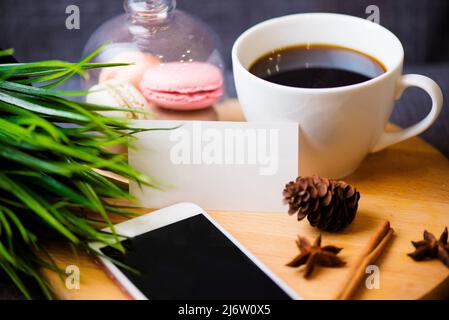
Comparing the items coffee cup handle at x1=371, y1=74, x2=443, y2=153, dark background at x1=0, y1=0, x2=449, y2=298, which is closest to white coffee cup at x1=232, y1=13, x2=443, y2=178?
coffee cup handle at x1=371, y1=74, x2=443, y2=153

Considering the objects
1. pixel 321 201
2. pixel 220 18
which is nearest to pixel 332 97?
pixel 321 201

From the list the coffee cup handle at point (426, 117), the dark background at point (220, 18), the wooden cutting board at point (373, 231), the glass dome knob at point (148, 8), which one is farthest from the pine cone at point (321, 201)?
the dark background at point (220, 18)

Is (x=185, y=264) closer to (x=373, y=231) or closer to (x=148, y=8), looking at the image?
(x=373, y=231)

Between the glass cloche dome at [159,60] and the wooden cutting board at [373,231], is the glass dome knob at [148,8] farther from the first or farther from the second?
the wooden cutting board at [373,231]

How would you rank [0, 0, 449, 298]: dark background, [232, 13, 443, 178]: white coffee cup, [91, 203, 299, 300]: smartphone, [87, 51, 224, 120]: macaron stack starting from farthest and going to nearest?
[0, 0, 449, 298]: dark background < [87, 51, 224, 120]: macaron stack < [232, 13, 443, 178]: white coffee cup < [91, 203, 299, 300]: smartphone

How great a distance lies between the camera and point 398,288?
0.63m

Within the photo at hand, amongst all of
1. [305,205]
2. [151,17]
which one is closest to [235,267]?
[305,205]

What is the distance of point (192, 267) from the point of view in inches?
25.2

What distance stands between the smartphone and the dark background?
469 mm

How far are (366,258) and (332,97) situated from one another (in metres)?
0.15

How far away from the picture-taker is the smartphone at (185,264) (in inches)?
24.2

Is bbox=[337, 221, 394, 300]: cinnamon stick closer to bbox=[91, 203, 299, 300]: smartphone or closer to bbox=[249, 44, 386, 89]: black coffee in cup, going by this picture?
bbox=[91, 203, 299, 300]: smartphone

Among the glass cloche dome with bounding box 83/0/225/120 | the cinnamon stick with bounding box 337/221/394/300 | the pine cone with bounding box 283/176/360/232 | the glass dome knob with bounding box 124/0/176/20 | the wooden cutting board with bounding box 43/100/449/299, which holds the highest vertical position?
the glass dome knob with bounding box 124/0/176/20

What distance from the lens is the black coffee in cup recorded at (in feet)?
2.57
